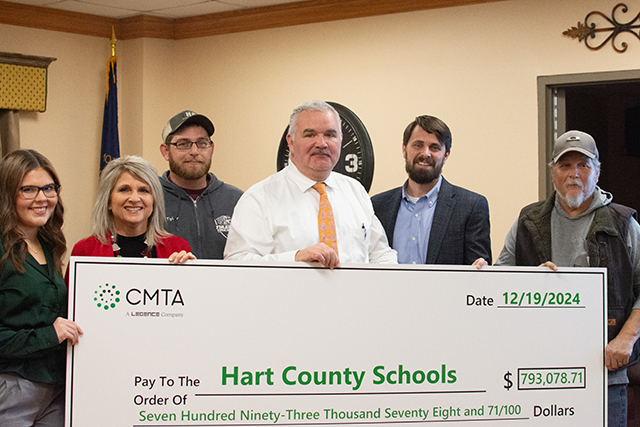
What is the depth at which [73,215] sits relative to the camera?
5.23 meters

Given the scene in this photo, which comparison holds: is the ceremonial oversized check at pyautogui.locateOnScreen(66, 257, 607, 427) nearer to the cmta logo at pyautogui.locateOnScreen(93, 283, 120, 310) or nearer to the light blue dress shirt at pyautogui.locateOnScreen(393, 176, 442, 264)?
the cmta logo at pyautogui.locateOnScreen(93, 283, 120, 310)

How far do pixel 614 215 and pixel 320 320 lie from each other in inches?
43.4

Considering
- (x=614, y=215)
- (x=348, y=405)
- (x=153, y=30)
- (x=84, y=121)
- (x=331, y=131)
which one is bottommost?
(x=348, y=405)

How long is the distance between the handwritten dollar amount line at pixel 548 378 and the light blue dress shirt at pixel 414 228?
2.34ft

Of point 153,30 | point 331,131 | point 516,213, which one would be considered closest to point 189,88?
point 153,30

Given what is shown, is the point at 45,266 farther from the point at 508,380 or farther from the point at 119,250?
the point at 508,380

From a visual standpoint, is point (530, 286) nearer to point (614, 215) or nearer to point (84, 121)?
point (614, 215)

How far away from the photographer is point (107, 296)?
77.8 inches

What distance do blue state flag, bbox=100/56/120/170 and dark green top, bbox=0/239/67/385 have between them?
3401mm

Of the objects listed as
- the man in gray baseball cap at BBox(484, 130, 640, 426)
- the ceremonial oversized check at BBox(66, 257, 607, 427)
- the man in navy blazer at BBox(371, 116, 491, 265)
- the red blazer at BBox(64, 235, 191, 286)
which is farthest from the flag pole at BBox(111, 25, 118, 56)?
the man in gray baseball cap at BBox(484, 130, 640, 426)

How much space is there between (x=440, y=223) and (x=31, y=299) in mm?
1534

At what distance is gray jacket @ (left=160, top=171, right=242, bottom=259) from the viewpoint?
9.26 feet

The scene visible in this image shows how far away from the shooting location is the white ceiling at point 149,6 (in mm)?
4848

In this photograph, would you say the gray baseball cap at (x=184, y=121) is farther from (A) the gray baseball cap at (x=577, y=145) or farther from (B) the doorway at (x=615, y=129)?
(B) the doorway at (x=615, y=129)
